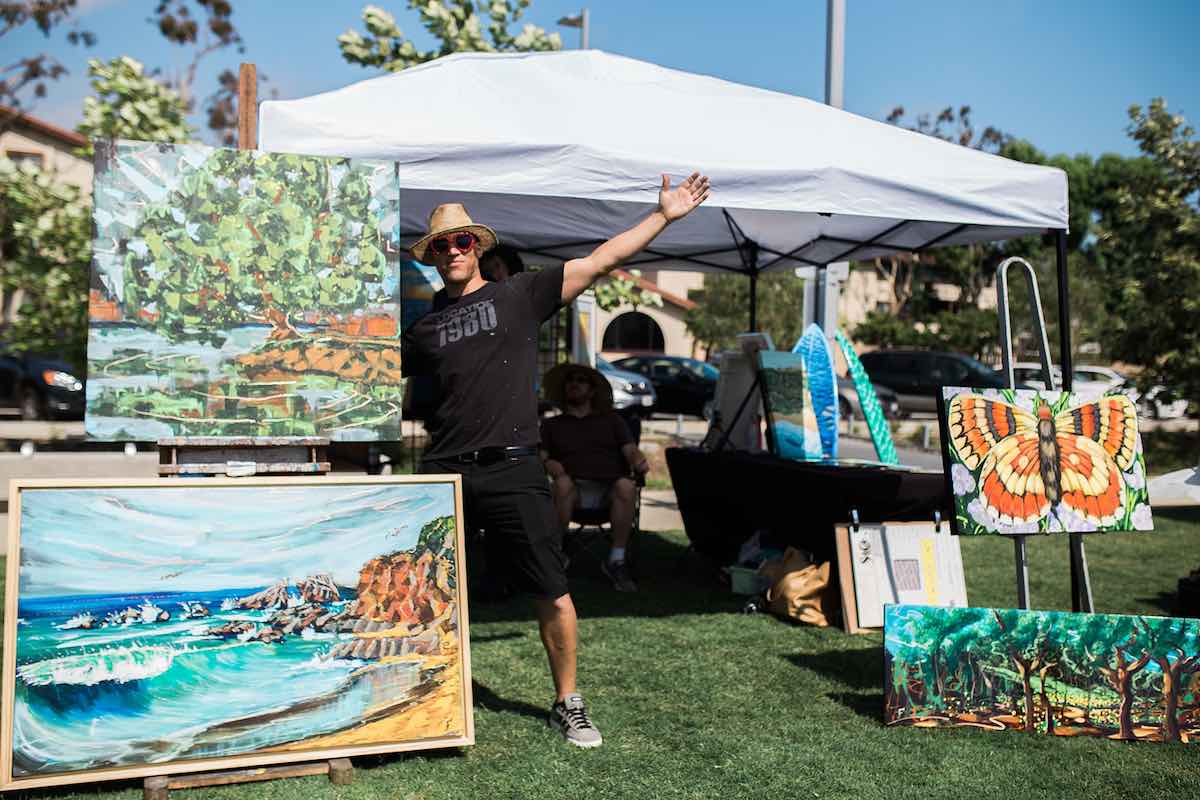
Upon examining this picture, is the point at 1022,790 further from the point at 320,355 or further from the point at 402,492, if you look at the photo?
the point at 320,355

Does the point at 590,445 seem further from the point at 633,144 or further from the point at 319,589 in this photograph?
the point at 319,589

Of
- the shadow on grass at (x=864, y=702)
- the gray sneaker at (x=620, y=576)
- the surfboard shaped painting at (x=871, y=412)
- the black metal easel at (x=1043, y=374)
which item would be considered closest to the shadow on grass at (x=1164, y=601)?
the black metal easel at (x=1043, y=374)

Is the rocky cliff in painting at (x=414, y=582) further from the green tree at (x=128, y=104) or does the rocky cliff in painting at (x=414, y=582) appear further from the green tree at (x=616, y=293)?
the green tree at (x=128, y=104)

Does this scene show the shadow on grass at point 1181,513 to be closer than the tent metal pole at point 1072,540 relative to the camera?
No

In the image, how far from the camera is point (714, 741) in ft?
11.9

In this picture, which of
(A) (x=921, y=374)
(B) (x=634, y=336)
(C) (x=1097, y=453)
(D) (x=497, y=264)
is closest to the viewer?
(C) (x=1097, y=453)

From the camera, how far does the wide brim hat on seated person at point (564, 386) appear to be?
6.38 metres

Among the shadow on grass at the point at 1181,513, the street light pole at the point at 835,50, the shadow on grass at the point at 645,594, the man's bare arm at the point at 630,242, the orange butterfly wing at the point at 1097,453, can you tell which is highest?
the street light pole at the point at 835,50

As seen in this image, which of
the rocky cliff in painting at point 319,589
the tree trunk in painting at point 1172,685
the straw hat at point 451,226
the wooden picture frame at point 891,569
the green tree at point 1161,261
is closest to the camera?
the rocky cliff in painting at point 319,589

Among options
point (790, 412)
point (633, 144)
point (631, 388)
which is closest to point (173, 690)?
point (633, 144)

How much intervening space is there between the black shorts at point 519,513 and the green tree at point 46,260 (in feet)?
30.2

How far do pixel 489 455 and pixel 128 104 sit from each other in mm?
8987

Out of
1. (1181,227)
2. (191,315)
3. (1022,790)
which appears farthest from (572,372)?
(1181,227)

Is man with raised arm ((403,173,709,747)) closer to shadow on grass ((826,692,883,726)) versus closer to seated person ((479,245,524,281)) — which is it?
shadow on grass ((826,692,883,726))
